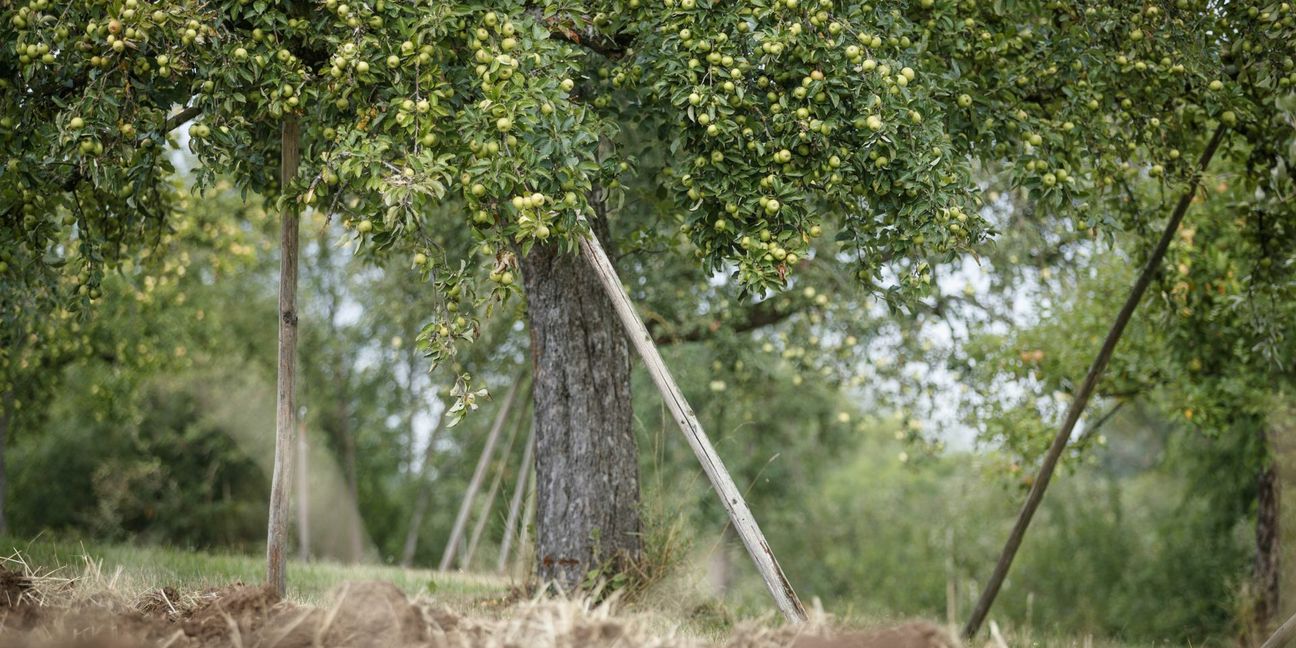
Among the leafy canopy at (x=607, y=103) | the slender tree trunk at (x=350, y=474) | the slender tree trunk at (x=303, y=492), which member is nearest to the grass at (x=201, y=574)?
the leafy canopy at (x=607, y=103)

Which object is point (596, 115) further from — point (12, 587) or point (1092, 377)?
point (1092, 377)

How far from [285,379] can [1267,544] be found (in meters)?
9.96

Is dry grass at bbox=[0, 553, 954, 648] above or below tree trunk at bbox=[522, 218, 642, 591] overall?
below

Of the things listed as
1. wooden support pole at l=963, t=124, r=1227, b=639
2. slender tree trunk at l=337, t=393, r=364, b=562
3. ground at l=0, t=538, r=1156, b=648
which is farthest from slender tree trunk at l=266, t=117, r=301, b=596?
slender tree trunk at l=337, t=393, r=364, b=562

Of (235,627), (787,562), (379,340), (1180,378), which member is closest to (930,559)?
(787,562)

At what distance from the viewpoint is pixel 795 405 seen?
15953 millimetres

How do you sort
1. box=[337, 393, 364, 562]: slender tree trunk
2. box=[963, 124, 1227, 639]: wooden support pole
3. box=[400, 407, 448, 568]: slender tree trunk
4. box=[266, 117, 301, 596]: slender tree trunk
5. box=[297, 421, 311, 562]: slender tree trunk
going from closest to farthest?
box=[266, 117, 301, 596]: slender tree trunk → box=[963, 124, 1227, 639]: wooden support pole → box=[297, 421, 311, 562]: slender tree trunk → box=[400, 407, 448, 568]: slender tree trunk → box=[337, 393, 364, 562]: slender tree trunk

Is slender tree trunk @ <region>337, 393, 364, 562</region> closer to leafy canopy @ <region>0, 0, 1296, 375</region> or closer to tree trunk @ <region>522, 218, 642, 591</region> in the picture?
tree trunk @ <region>522, 218, 642, 591</region>

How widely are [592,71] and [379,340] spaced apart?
12.3m

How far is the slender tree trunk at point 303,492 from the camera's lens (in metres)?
17.1

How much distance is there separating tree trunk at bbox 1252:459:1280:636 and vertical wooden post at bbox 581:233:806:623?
26.0ft

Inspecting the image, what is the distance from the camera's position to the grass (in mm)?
4629

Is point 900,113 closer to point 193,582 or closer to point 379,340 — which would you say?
point 193,582

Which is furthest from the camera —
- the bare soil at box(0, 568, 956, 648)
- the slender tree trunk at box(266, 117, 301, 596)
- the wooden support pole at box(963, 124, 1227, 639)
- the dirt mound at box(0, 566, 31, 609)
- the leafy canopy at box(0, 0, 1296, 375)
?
the wooden support pole at box(963, 124, 1227, 639)
